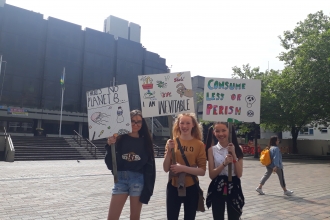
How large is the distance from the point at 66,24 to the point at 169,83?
4603cm

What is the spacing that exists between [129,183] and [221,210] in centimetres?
118

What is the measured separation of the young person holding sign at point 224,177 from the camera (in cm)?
365

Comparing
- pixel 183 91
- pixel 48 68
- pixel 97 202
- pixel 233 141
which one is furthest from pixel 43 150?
pixel 233 141

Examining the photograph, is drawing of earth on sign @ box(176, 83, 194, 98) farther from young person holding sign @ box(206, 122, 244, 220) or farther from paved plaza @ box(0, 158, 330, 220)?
paved plaza @ box(0, 158, 330, 220)

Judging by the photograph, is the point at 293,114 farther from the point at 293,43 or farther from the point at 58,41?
the point at 58,41

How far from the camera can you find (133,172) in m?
3.59

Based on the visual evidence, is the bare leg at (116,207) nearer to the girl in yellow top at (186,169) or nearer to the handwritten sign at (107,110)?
the girl in yellow top at (186,169)

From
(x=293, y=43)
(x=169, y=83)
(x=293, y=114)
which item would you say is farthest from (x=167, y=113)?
(x=293, y=43)

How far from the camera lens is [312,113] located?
26219 mm

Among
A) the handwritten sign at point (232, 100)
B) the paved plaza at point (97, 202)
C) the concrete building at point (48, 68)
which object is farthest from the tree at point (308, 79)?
the concrete building at point (48, 68)

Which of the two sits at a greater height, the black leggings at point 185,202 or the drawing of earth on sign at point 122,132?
the drawing of earth on sign at point 122,132

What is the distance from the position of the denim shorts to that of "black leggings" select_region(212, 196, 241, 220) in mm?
950

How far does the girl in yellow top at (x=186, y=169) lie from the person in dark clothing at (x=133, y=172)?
0.79 feet

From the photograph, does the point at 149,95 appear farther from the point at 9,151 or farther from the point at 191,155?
the point at 9,151
